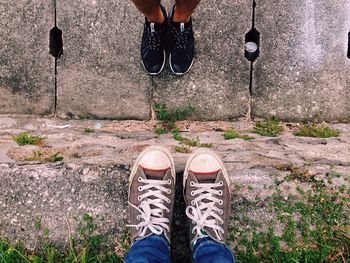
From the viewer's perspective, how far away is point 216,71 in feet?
9.83

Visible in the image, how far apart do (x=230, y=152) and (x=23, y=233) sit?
3.84 feet

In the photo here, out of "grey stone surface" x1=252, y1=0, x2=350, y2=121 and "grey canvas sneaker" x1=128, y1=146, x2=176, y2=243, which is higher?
"grey stone surface" x1=252, y1=0, x2=350, y2=121

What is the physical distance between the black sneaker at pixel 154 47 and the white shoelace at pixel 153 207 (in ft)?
3.05

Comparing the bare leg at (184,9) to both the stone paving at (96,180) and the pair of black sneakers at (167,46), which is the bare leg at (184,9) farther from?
the stone paving at (96,180)

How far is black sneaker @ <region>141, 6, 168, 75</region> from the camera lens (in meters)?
2.80

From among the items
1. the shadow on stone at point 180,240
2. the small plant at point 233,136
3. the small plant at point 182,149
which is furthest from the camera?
the small plant at point 233,136

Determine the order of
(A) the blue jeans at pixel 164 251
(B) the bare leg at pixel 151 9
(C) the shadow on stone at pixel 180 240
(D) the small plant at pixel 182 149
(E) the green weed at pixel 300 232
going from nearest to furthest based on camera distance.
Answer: (A) the blue jeans at pixel 164 251
(E) the green weed at pixel 300 232
(C) the shadow on stone at pixel 180 240
(B) the bare leg at pixel 151 9
(D) the small plant at pixel 182 149

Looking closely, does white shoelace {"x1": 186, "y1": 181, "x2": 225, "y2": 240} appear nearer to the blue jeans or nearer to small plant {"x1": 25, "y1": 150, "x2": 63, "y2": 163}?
the blue jeans

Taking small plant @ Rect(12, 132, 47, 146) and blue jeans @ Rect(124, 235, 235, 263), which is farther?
small plant @ Rect(12, 132, 47, 146)

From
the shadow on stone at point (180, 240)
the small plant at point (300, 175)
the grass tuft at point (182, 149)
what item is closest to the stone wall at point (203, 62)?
the grass tuft at point (182, 149)

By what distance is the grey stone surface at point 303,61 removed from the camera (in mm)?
2980

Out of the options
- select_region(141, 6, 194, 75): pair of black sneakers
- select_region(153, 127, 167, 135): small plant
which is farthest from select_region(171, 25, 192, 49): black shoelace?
select_region(153, 127, 167, 135): small plant

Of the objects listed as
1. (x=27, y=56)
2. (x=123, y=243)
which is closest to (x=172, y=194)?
(x=123, y=243)

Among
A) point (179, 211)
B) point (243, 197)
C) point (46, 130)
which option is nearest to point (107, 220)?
point (179, 211)
